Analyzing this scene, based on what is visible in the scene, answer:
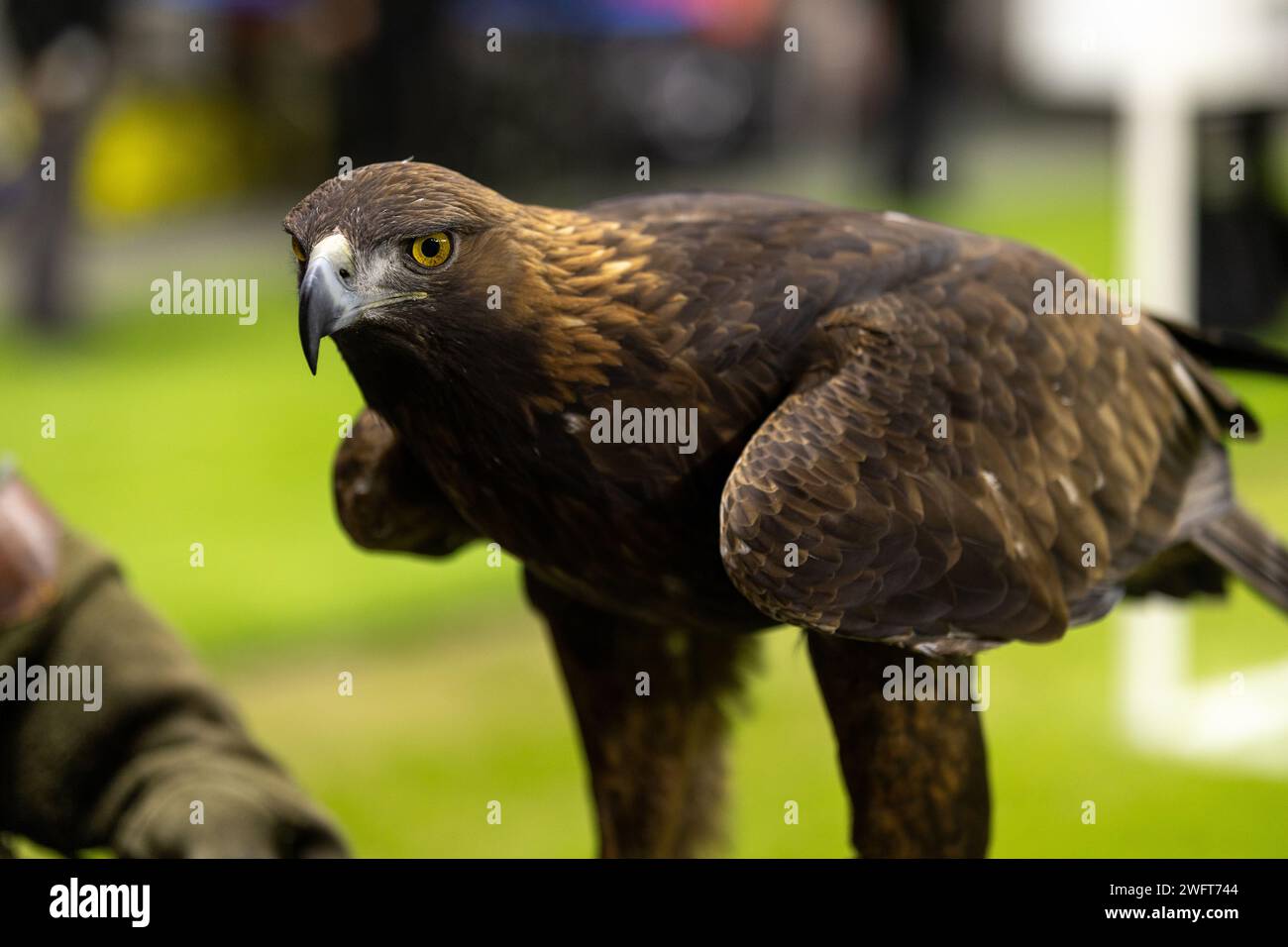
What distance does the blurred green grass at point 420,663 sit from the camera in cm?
488

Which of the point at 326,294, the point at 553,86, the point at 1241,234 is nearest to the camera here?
the point at 326,294

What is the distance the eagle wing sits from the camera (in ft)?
7.65

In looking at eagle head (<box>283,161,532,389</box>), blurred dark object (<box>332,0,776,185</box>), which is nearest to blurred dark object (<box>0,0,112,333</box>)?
blurred dark object (<box>332,0,776,185</box>)

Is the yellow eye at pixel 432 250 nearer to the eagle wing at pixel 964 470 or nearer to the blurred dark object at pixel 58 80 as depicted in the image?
the eagle wing at pixel 964 470

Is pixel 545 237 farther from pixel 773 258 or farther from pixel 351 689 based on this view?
pixel 351 689

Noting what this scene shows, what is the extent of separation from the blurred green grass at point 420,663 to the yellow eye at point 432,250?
1324mm

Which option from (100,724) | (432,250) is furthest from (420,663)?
(432,250)

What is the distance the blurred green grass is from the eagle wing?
30.3 inches

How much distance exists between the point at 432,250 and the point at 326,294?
17 centimetres

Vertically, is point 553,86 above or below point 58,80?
above

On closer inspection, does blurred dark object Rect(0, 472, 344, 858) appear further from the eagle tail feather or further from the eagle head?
the eagle tail feather

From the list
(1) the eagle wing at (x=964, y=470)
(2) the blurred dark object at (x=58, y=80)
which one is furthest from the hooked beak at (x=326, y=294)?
(2) the blurred dark object at (x=58, y=80)

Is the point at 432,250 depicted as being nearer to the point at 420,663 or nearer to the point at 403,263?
the point at 403,263

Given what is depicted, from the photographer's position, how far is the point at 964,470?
100 inches
